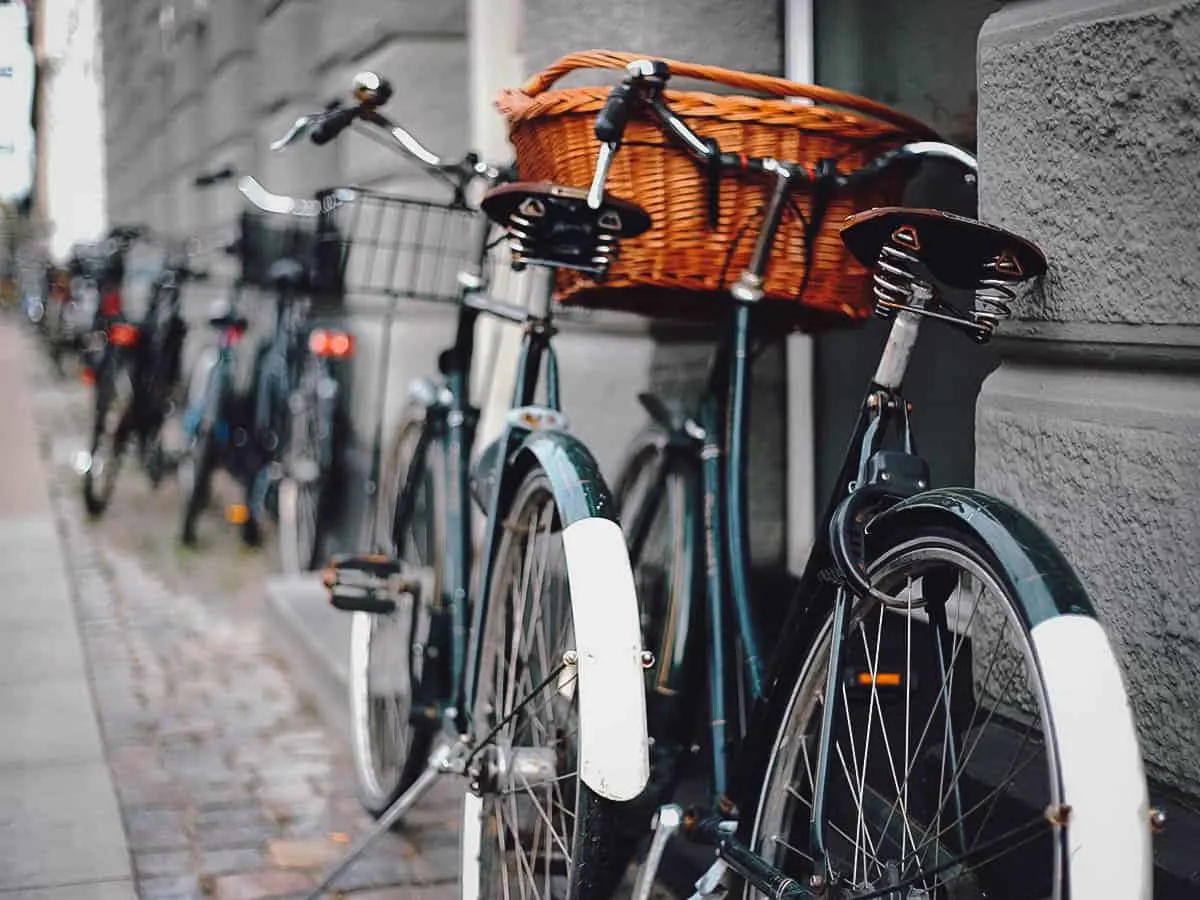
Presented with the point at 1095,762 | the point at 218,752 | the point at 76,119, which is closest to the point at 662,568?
the point at 218,752

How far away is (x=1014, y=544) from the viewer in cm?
177

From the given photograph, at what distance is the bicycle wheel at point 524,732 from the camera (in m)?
2.77

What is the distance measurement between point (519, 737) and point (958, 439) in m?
1.10

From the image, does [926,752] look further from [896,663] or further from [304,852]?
[304,852]

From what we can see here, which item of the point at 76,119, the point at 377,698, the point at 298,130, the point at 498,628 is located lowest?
the point at 377,698

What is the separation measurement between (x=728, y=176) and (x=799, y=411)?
1.42m

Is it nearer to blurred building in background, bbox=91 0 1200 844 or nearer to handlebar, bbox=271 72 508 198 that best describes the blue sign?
blurred building in background, bbox=91 0 1200 844

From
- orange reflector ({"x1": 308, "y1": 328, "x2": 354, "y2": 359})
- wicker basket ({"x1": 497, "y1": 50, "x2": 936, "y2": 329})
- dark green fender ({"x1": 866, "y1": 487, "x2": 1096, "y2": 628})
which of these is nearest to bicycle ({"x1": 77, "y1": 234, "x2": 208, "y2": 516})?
orange reflector ({"x1": 308, "y1": 328, "x2": 354, "y2": 359})

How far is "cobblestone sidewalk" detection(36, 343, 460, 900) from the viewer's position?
3660 mm

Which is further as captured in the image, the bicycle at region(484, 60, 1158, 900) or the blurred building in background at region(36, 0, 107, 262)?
the blurred building in background at region(36, 0, 107, 262)

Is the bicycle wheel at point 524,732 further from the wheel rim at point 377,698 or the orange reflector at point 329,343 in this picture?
the orange reflector at point 329,343

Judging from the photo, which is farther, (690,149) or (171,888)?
(171,888)

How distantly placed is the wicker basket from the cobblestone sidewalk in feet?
5.06

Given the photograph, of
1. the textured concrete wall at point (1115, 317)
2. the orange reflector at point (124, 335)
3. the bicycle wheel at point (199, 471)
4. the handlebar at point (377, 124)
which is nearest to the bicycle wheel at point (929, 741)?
the textured concrete wall at point (1115, 317)
